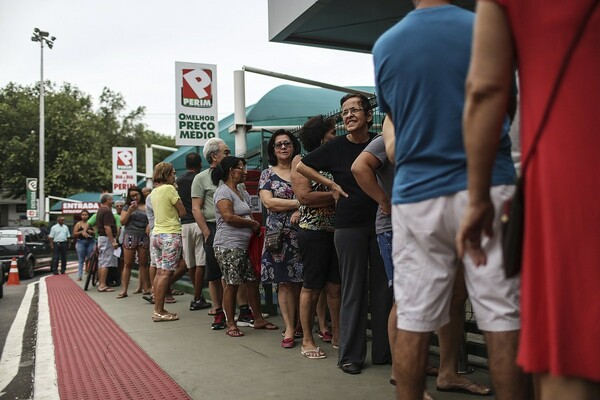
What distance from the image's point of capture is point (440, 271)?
2174 mm

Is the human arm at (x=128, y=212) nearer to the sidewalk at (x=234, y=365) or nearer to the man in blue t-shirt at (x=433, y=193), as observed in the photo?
the sidewalk at (x=234, y=365)

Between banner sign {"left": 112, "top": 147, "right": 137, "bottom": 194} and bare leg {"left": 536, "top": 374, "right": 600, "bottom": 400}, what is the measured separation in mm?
18963

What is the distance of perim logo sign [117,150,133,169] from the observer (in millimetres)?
19828

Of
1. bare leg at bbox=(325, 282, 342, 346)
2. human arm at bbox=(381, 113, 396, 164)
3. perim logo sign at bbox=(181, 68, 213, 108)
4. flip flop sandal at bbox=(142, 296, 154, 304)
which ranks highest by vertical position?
perim logo sign at bbox=(181, 68, 213, 108)

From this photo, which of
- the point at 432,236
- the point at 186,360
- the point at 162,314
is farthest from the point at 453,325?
the point at 162,314

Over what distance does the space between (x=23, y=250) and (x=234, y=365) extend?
577 inches

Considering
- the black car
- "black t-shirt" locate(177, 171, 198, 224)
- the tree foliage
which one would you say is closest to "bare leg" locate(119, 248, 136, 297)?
"black t-shirt" locate(177, 171, 198, 224)

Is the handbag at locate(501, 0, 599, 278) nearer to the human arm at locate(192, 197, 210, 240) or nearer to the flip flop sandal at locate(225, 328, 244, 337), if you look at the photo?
the flip flop sandal at locate(225, 328, 244, 337)

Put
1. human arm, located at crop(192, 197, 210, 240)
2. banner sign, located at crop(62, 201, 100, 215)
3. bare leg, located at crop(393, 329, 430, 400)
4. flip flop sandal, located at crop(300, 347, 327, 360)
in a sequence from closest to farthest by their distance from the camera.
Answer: bare leg, located at crop(393, 329, 430, 400)
flip flop sandal, located at crop(300, 347, 327, 360)
human arm, located at crop(192, 197, 210, 240)
banner sign, located at crop(62, 201, 100, 215)

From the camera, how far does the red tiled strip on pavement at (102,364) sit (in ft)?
13.8

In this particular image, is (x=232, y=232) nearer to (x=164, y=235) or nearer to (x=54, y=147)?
(x=164, y=235)

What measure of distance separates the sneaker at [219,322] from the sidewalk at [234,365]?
0.31 ft

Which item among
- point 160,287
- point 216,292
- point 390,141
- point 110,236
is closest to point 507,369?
point 390,141

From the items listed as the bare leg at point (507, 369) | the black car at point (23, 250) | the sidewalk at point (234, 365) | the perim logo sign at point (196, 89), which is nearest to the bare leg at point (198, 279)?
the sidewalk at point (234, 365)
